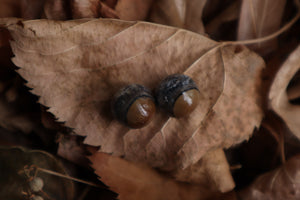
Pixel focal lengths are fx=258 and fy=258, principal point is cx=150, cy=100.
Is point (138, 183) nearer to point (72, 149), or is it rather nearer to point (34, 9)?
point (72, 149)

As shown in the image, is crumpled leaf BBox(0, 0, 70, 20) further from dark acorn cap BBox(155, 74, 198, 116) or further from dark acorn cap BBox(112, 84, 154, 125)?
dark acorn cap BBox(155, 74, 198, 116)

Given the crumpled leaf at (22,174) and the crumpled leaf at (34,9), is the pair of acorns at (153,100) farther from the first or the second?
the crumpled leaf at (34,9)

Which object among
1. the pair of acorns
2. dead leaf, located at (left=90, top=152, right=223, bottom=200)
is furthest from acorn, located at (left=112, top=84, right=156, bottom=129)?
dead leaf, located at (left=90, top=152, right=223, bottom=200)

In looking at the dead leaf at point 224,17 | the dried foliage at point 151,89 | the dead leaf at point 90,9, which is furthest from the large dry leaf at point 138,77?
the dead leaf at point 224,17

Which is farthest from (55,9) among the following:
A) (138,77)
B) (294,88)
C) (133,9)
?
(294,88)

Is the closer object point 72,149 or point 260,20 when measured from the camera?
point 72,149

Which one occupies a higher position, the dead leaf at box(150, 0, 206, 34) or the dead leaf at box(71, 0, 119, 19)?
the dead leaf at box(71, 0, 119, 19)
